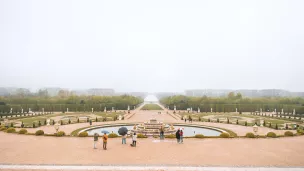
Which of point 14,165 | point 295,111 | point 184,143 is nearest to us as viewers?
point 14,165

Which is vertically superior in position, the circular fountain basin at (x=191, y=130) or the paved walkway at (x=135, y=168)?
the paved walkway at (x=135, y=168)

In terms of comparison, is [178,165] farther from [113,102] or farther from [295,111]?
[113,102]

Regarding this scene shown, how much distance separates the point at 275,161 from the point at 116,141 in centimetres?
1121

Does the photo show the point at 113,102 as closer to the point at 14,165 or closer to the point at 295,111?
the point at 295,111

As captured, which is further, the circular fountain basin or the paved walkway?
the circular fountain basin

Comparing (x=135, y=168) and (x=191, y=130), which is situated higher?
(x=135, y=168)

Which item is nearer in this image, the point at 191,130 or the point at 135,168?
the point at 135,168

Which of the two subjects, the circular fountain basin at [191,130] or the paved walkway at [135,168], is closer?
the paved walkway at [135,168]

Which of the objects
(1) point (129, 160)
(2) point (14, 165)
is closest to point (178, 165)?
(1) point (129, 160)

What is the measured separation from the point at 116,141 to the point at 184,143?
5.36 meters

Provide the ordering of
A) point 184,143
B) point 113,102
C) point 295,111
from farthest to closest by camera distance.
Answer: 1. point 113,102
2. point 295,111
3. point 184,143

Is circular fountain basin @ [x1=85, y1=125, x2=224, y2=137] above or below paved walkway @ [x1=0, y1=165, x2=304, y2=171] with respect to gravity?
below

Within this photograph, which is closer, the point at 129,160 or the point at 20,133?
the point at 129,160

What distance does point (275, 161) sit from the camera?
1351 centimetres
